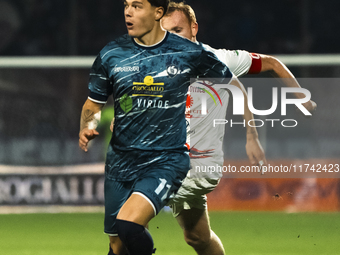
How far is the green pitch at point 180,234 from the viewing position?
15.8 feet

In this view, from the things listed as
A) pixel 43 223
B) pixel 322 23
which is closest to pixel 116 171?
pixel 43 223

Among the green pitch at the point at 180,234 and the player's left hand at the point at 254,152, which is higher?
the player's left hand at the point at 254,152

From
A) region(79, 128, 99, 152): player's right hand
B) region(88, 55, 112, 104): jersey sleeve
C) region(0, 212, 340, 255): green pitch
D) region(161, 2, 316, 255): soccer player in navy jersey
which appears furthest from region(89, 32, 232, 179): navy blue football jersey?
region(0, 212, 340, 255): green pitch

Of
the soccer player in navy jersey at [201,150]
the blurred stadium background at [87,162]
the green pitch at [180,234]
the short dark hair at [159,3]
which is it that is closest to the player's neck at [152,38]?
the short dark hair at [159,3]

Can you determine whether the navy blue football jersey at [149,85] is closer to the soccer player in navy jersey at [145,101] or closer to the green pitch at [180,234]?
the soccer player in navy jersey at [145,101]

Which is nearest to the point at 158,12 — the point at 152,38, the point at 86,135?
the point at 152,38

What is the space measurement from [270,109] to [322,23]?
627cm

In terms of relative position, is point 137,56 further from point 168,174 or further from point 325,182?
point 325,182

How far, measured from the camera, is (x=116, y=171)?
3100 millimetres

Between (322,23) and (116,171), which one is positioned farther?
(322,23)

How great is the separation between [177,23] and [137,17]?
3.26ft

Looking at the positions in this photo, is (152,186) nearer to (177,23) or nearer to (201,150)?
(201,150)

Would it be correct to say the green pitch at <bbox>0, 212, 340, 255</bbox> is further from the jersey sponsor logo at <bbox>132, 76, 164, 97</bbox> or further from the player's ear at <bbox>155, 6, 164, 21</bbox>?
the player's ear at <bbox>155, 6, 164, 21</bbox>

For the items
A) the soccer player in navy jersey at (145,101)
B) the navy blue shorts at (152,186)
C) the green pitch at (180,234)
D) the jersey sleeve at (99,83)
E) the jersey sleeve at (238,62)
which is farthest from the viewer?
the green pitch at (180,234)
